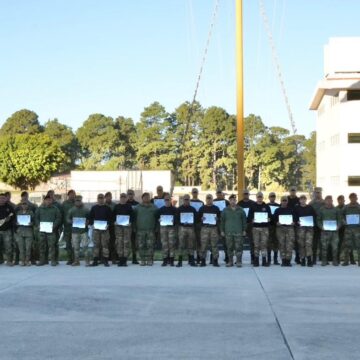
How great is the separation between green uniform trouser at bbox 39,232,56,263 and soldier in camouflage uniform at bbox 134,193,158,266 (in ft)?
6.59

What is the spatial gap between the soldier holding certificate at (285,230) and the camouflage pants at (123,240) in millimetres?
3502

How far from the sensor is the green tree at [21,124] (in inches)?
4855

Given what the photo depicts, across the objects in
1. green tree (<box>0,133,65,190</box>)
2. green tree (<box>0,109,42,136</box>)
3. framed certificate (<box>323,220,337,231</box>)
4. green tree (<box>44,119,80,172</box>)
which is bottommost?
framed certificate (<box>323,220,337,231</box>)

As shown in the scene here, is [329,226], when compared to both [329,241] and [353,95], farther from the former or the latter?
[353,95]

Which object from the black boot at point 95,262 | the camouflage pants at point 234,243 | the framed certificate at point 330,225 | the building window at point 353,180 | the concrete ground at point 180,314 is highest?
the building window at point 353,180

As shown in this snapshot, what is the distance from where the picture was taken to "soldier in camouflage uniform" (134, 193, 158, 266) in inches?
631

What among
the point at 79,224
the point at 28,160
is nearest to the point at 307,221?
the point at 79,224

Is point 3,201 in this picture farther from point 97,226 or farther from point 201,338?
point 201,338

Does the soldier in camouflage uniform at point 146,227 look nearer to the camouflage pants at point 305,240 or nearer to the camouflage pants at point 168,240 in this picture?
the camouflage pants at point 168,240

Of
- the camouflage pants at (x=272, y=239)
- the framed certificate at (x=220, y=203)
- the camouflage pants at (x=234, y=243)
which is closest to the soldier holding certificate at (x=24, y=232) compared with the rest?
the framed certificate at (x=220, y=203)

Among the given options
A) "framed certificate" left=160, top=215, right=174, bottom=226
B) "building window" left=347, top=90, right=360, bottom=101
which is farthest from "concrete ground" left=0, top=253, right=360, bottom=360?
"building window" left=347, top=90, right=360, bottom=101

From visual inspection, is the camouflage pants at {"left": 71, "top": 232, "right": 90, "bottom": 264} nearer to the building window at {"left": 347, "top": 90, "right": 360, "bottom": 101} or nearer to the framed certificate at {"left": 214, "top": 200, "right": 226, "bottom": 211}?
the framed certificate at {"left": 214, "top": 200, "right": 226, "bottom": 211}

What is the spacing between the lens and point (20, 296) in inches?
442

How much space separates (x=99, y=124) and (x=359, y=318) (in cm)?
10048
